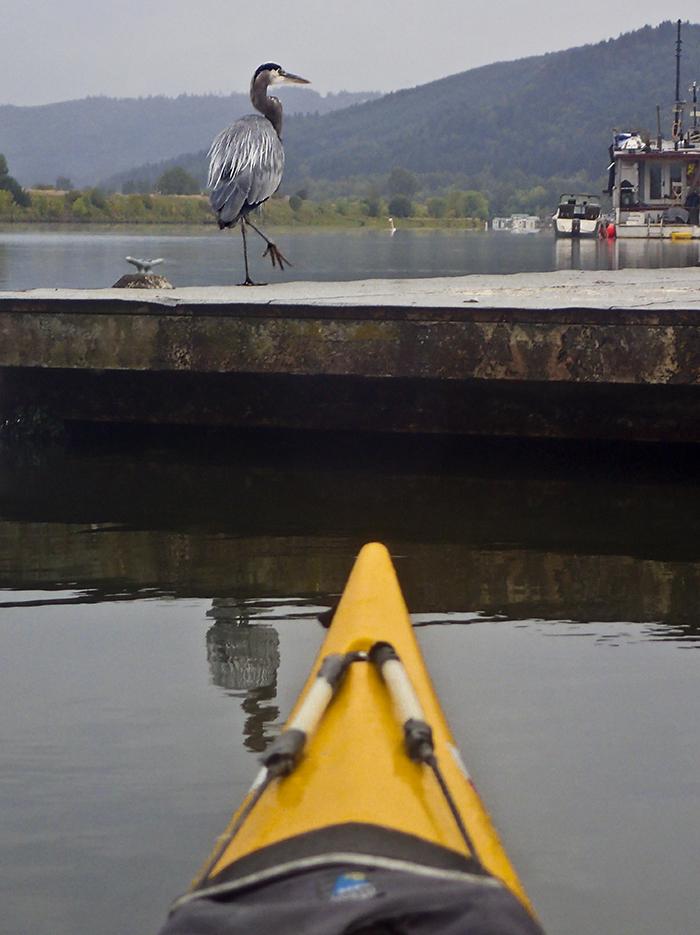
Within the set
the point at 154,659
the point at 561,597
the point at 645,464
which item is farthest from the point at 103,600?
the point at 645,464

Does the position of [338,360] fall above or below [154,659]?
above

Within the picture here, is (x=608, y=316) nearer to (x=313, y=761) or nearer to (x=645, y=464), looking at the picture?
(x=645, y=464)

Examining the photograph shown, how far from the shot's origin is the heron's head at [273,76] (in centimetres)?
1282

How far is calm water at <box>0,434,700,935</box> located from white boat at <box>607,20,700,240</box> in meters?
76.4

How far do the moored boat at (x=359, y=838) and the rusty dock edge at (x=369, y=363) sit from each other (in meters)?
4.95

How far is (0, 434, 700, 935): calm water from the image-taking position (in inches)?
140

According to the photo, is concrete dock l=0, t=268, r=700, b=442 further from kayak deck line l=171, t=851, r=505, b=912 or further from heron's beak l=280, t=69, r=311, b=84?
kayak deck line l=171, t=851, r=505, b=912

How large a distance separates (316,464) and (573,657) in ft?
14.1

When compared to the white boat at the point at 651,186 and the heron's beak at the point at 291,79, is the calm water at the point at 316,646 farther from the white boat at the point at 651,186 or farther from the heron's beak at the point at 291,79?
the white boat at the point at 651,186

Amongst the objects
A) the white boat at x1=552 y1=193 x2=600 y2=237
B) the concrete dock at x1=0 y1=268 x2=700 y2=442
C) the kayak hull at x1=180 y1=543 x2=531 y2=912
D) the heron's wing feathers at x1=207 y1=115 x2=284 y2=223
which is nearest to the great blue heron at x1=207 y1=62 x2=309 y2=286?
the heron's wing feathers at x1=207 y1=115 x2=284 y2=223

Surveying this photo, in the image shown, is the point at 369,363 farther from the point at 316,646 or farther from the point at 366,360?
the point at 316,646

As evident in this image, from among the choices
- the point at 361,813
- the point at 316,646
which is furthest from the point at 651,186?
the point at 361,813

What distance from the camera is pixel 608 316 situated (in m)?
8.02

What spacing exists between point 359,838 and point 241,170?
9.16 metres
